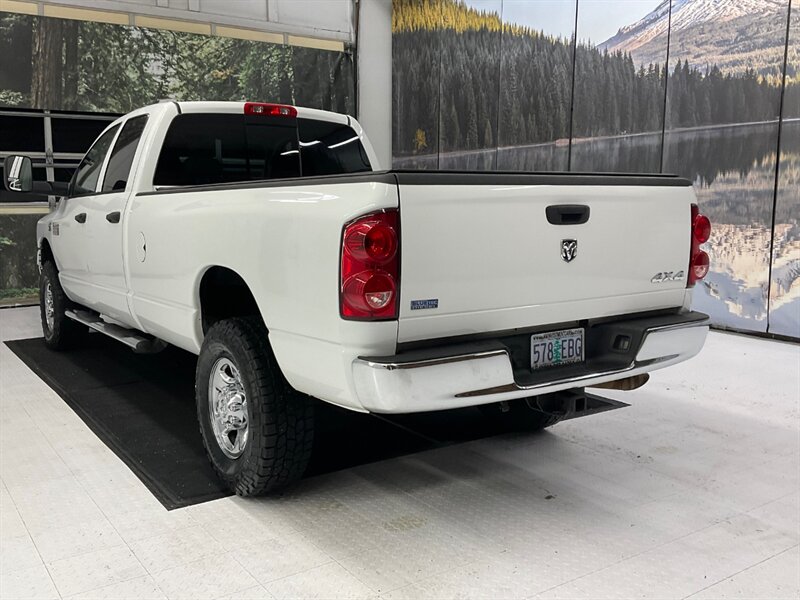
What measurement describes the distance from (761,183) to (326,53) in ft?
23.5

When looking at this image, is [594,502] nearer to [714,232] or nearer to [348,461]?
[348,461]

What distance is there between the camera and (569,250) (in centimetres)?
275

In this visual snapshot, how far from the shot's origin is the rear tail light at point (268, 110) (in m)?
4.19

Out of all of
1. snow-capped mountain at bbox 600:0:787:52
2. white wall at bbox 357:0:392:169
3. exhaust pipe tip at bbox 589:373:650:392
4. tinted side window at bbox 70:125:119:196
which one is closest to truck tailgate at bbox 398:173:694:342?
exhaust pipe tip at bbox 589:373:650:392

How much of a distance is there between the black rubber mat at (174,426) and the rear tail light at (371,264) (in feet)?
4.35

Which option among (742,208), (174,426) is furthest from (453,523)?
(742,208)

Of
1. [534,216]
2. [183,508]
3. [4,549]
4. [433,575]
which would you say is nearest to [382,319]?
[534,216]

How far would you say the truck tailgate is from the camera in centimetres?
239

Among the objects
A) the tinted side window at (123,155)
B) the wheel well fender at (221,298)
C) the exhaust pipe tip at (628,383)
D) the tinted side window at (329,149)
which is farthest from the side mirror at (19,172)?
the exhaust pipe tip at (628,383)

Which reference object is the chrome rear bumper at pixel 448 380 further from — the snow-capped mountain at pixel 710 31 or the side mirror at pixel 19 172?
the snow-capped mountain at pixel 710 31

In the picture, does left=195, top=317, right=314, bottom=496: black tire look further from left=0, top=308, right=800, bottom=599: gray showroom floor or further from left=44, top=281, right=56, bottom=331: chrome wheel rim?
left=44, top=281, right=56, bottom=331: chrome wheel rim

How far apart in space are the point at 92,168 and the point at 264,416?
2.86m

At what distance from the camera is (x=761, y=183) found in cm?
638

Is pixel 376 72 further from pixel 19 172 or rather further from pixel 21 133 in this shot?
pixel 19 172
